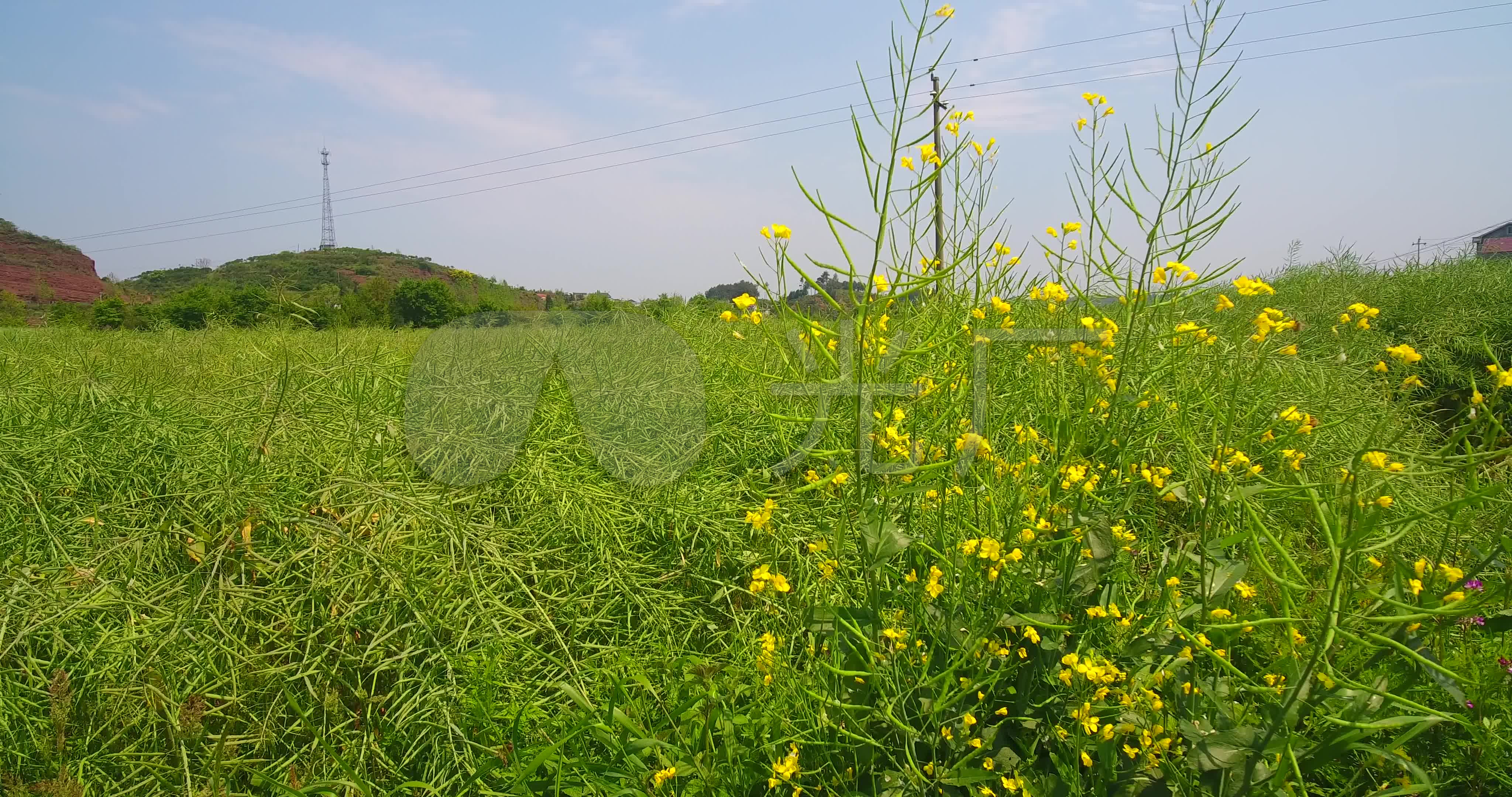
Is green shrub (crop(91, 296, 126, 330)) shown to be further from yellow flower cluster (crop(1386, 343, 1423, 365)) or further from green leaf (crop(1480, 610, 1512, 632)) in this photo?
green leaf (crop(1480, 610, 1512, 632))

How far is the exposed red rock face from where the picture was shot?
9.48 meters

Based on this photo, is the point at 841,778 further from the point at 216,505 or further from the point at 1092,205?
the point at 216,505

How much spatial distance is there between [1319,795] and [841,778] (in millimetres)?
794

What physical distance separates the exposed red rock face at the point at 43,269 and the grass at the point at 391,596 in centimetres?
903

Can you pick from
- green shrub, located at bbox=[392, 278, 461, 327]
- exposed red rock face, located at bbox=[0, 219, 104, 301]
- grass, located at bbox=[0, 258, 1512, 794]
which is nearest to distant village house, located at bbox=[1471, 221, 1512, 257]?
grass, located at bbox=[0, 258, 1512, 794]

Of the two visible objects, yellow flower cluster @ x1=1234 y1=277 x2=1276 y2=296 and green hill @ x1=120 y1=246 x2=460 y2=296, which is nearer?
yellow flower cluster @ x1=1234 y1=277 x2=1276 y2=296

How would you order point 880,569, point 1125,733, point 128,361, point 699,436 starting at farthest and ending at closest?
1. point 128,361
2. point 699,436
3. point 880,569
4. point 1125,733

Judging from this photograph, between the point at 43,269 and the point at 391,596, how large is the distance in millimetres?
13945

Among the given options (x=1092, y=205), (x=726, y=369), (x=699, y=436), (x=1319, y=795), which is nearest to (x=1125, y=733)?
(x=1319, y=795)

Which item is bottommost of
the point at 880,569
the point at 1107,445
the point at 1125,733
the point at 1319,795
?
the point at 1319,795

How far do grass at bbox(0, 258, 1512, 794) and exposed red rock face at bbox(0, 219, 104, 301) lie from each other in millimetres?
9035

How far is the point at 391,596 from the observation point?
1.58 meters

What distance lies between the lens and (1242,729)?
1.05m

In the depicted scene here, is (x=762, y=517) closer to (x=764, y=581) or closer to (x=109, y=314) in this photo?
(x=764, y=581)
